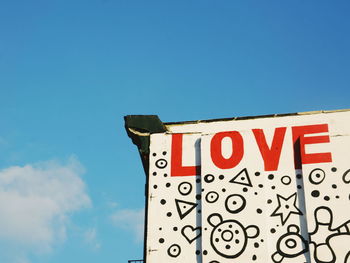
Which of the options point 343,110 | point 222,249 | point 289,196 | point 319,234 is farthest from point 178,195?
point 343,110

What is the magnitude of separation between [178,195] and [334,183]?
390cm

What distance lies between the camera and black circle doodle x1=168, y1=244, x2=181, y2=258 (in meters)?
12.3

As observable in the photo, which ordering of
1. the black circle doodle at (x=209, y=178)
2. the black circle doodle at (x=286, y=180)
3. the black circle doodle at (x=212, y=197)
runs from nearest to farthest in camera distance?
1. the black circle doodle at (x=286, y=180)
2. the black circle doodle at (x=212, y=197)
3. the black circle doodle at (x=209, y=178)

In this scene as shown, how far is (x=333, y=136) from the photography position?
12836mm

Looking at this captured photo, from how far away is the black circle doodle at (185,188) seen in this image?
13.0m

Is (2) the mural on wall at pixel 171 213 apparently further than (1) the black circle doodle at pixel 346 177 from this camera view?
Yes

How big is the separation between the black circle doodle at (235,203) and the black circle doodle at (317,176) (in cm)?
173

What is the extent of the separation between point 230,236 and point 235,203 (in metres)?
0.85

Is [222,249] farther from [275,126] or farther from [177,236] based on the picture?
[275,126]

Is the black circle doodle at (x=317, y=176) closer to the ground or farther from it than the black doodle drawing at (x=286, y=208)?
farther from it


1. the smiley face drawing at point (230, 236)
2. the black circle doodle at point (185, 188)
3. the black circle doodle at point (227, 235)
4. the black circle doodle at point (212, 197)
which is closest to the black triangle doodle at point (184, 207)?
the black circle doodle at point (185, 188)

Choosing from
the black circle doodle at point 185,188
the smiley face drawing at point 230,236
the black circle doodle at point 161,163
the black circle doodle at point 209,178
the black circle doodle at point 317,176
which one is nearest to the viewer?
the smiley face drawing at point 230,236

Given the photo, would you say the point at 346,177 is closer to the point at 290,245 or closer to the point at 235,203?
the point at 290,245

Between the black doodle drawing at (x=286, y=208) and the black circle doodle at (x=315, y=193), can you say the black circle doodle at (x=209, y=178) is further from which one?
the black circle doodle at (x=315, y=193)
